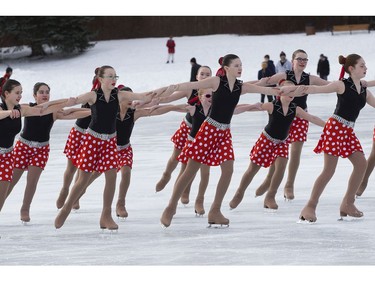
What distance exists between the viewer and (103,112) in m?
8.99

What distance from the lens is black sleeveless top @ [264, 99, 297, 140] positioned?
10359 mm

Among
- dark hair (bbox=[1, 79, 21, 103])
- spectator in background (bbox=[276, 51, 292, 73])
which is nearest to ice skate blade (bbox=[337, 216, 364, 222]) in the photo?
dark hair (bbox=[1, 79, 21, 103])

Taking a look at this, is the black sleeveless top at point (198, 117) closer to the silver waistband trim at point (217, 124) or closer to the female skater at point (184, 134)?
the female skater at point (184, 134)

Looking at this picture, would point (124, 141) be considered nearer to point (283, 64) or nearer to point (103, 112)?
point (103, 112)

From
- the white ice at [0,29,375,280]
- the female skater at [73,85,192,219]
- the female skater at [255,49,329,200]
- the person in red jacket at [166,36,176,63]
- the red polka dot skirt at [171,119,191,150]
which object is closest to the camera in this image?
the white ice at [0,29,375,280]

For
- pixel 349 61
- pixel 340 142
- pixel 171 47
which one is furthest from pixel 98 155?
pixel 171 47

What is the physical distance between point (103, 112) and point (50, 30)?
35.1m

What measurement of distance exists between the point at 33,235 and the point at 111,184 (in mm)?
951

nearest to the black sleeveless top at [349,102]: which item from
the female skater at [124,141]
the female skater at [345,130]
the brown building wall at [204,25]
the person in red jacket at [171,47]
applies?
the female skater at [345,130]

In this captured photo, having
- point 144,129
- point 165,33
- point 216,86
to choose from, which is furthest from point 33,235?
point 165,33

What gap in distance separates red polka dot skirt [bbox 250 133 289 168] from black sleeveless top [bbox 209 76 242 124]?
4.49 feet

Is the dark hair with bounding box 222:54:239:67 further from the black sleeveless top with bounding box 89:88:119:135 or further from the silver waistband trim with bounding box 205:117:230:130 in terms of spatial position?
the black sleeveless top with bounding box 89:88:119:135

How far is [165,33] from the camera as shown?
48.0 meters

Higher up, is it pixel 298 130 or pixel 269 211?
pixel 298 130
